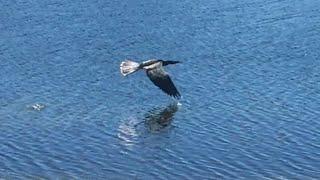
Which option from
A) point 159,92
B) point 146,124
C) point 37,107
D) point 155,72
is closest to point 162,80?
point 155,72

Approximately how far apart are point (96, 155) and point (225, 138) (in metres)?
4.46

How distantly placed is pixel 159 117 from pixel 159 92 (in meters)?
2.73

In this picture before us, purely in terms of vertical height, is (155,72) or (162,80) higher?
(155,72)

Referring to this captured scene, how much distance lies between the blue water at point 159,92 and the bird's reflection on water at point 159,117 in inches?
1.9

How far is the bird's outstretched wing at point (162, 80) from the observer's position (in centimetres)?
2703

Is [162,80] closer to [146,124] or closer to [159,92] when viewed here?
[146,124]

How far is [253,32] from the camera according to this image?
131ft

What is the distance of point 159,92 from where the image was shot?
2933 centimetres

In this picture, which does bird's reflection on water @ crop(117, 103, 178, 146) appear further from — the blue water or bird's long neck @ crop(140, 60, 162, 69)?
bird's long neck @ crop(140, 60, 162, 69)

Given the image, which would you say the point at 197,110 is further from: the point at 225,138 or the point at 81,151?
the point at 81,151

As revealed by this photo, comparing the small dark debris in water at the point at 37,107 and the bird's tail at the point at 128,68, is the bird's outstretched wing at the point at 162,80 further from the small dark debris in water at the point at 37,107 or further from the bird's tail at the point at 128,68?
the small dark debris in water at the point at 37,107

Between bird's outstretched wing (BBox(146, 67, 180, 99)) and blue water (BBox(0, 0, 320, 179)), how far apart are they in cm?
64

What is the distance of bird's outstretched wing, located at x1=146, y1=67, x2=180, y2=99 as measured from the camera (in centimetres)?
2703

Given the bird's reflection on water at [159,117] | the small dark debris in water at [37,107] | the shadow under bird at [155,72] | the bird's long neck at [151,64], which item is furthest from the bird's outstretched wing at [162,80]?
the small dark debris in water at [37,107]
